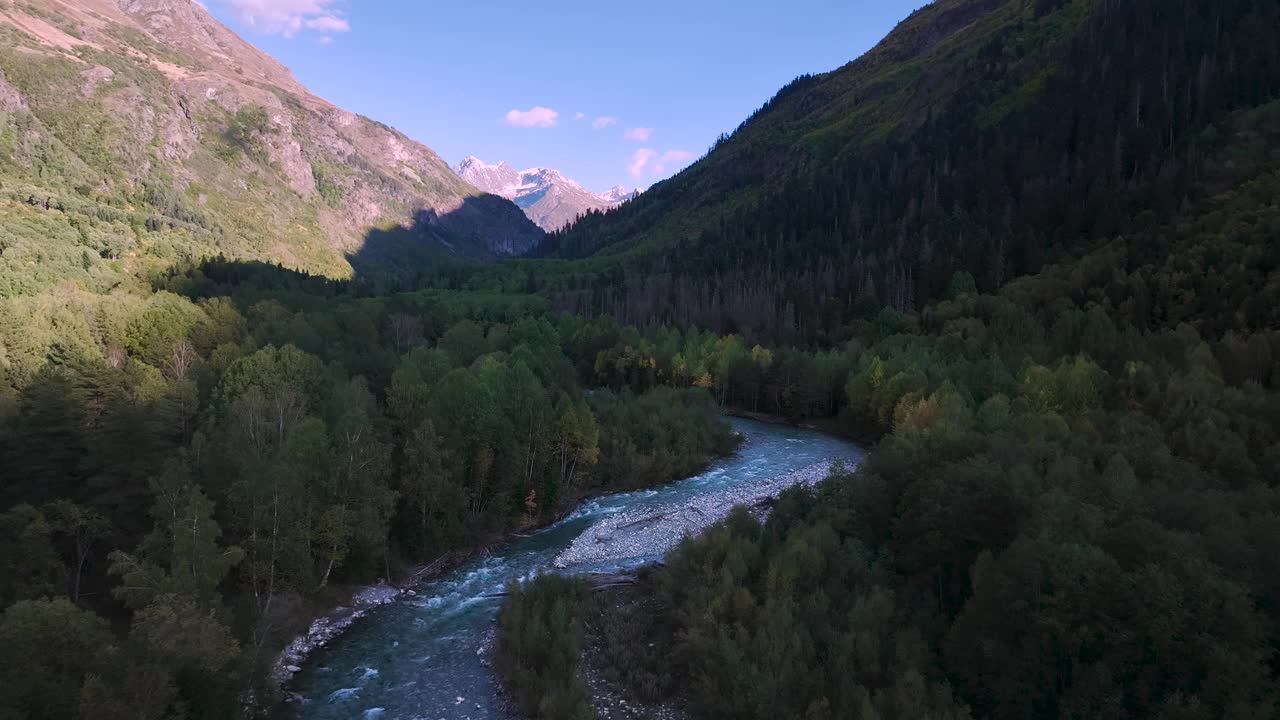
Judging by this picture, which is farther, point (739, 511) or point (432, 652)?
point (739, 511)

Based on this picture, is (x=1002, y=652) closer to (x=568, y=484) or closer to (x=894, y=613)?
(x=894, y=613)

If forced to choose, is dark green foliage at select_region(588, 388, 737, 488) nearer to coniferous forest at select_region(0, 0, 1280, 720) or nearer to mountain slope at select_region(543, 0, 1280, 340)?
coniferous forest at select_region(0, 0, 1280, 720)

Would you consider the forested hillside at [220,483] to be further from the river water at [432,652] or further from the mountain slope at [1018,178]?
the mountain slope at [1018,178]

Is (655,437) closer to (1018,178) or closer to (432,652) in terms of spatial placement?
(432,652)

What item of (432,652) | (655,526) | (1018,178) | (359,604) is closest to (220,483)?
→ (359,604)

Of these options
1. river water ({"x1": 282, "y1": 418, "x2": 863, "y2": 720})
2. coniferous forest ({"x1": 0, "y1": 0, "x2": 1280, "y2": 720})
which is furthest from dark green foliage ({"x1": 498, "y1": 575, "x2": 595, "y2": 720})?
river water ({"x1": 282, "y1": 418, "x2": 863, "y2": 720})

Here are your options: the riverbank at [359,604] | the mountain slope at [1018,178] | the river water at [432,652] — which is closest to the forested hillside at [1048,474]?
the mountain slope at [1018,178]

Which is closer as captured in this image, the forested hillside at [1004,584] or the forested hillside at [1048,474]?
the forested hillside at [1004,584]
